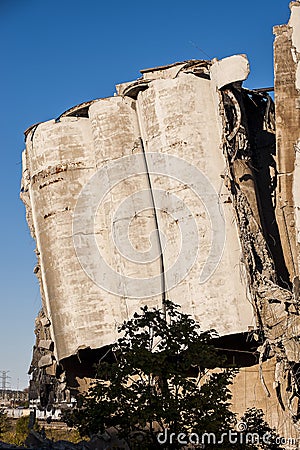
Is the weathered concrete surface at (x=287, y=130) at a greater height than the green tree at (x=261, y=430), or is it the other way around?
the weathered concrete surface at (x=287, y=130)

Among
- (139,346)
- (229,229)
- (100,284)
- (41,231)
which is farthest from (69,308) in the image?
(139,346)

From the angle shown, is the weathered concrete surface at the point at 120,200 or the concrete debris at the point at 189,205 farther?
the weathered concrete surface at the point at 120,200

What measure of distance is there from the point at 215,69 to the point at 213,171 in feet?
9.25

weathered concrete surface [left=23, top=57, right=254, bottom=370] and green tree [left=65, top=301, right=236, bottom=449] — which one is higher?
weathered concrete surface [left=23, top=57, right=254, bottom=370]

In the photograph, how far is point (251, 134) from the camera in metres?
22.1

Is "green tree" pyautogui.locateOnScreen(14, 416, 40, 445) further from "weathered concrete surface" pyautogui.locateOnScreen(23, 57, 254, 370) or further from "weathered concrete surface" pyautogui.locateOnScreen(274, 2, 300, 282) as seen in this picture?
"weathered concrete surface" pyautogui.locateOnScreen(274, 2, 300, 282)

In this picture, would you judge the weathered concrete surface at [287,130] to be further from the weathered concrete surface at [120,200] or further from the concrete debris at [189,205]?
the weathered concrete surface at [120,200]

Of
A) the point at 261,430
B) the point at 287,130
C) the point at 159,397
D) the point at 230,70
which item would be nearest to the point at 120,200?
the point at 230,70

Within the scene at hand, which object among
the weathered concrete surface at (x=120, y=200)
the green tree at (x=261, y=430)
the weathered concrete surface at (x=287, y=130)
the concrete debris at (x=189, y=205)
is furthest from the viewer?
the weathered concrete surface at (x=287, y=130)

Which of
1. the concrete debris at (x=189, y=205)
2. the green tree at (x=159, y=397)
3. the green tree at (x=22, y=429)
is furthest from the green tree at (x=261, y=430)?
the green tree at (x=22, y=429)

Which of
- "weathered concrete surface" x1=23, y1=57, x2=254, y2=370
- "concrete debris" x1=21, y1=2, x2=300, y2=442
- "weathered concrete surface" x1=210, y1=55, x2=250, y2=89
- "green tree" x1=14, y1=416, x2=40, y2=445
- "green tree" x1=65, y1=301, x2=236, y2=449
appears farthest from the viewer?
"green tree" x1=14, y1=416, x2=40, y2=445

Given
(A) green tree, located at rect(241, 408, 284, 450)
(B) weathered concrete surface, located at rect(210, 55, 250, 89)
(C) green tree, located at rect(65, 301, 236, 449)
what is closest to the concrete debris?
(B) weathered concrete surface, located at rect(210, 55, 250, 89)

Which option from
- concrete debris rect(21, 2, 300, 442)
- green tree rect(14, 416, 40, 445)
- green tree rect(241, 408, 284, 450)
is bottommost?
green tree rect(241, 408, 284, 450)

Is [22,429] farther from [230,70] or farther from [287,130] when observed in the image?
[230,70]
